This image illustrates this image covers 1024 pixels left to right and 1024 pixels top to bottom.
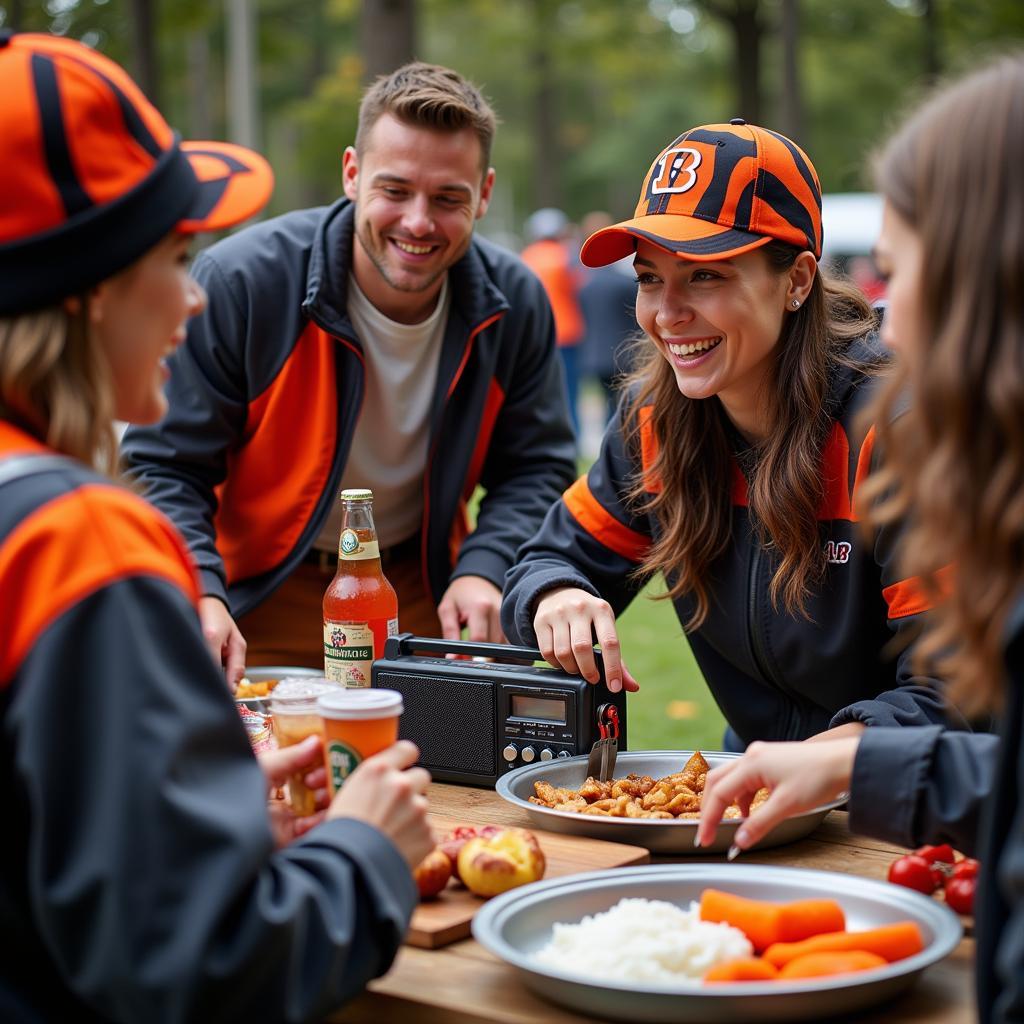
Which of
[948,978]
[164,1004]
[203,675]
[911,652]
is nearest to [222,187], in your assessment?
[203,675]

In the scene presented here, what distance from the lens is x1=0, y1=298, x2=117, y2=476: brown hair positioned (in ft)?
5.36

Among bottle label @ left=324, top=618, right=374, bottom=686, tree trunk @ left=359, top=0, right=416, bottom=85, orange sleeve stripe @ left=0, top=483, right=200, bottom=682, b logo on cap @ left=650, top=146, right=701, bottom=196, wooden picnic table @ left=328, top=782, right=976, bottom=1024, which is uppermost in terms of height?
tree trunk @ left=359, top=0, right=416, bottom=85

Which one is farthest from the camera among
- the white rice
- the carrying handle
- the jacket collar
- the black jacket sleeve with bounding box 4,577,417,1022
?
the jacket collar

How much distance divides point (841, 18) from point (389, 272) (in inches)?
A: 827

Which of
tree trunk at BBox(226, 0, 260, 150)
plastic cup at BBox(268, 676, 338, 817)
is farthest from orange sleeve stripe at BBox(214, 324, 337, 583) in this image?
tree trunk at BBox(226, 0, 260, 150)

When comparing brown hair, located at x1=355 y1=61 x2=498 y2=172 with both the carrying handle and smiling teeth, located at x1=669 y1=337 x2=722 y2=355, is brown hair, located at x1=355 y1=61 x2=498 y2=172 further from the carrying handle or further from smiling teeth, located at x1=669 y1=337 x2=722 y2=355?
the carrying handle

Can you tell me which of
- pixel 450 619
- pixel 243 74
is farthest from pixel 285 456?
pixel 243 74

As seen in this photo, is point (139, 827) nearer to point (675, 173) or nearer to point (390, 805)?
point (390, 805)

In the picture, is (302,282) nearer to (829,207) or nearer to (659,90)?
(829,207)

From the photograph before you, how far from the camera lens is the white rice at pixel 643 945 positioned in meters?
1.83

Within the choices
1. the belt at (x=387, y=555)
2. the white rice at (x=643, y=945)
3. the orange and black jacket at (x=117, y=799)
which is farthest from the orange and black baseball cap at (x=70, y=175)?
the belt at (x=387, y=555)

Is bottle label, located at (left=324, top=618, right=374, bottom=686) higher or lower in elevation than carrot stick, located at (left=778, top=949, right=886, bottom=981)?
higher

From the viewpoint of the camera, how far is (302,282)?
4125 mm

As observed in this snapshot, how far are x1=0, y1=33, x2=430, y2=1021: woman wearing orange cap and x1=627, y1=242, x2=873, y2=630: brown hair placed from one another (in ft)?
4.91
